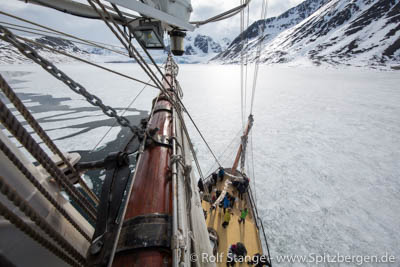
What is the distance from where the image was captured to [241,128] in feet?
38.5

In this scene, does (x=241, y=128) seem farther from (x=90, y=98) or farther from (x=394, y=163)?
(x=90, y=98)

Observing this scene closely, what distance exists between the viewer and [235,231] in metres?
3.89

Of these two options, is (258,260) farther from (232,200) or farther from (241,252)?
(232,200)

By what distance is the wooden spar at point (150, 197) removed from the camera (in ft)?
2.71

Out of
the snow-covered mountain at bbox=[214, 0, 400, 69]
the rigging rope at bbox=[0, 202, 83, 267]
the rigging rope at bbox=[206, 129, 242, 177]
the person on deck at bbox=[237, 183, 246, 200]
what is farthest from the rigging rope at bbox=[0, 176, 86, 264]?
the snow-covered mountain at bbox=[214, 0, 400, 69]

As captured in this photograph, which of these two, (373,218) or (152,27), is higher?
(152,27)

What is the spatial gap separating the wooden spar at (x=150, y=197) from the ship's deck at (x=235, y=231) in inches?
113

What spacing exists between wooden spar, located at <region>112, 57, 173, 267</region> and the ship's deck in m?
2.87

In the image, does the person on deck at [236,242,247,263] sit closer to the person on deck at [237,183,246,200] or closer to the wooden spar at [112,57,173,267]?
the person on deck at [237,183,246,200]

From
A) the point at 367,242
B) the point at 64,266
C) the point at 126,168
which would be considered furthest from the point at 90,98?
→ the point at 367,242

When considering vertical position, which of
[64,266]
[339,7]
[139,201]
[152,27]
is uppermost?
[339,7]

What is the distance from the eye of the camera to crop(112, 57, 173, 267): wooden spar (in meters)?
0.83

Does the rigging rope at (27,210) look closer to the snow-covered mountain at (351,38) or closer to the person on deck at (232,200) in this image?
the person on deck at (232,200)

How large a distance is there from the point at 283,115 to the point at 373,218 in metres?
9.69
